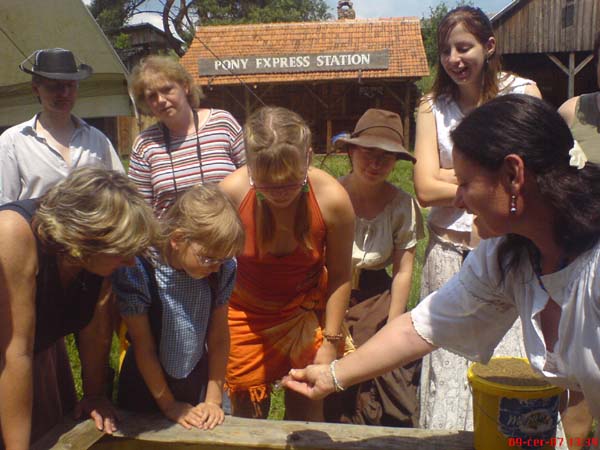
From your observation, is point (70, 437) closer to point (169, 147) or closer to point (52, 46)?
point (169, 147)

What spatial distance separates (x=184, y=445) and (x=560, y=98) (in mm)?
20729

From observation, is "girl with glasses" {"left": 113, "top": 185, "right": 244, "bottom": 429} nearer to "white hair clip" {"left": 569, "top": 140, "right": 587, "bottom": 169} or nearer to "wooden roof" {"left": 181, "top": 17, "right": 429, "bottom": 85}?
"white hair clip" {"left": 569, "top": 140, "right": 587, "bottom": 169}

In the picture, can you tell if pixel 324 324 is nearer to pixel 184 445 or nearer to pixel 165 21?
pixel 184 445

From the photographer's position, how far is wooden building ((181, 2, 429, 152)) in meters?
18.2

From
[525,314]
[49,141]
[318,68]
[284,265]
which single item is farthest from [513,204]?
[318,68]

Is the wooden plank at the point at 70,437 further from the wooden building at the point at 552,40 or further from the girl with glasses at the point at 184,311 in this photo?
the wooden building at the point at 552,40

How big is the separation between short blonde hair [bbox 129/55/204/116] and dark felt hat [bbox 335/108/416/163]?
0.88 metres

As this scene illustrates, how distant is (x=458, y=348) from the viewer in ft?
6.42

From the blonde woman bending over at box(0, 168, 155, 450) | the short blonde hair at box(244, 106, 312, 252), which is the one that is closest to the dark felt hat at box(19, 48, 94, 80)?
the short blonde hair at box(244, 106, 312, 252)

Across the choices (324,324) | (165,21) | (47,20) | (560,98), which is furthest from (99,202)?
(165,21)

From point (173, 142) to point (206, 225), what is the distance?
119cm

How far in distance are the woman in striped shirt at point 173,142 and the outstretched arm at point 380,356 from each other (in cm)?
137

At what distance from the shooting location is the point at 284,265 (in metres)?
2.56

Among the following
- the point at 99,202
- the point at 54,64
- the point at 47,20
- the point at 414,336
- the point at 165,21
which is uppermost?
the point at 165,21
